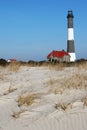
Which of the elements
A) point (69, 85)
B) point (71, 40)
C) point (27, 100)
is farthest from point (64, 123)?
point (71, 40)

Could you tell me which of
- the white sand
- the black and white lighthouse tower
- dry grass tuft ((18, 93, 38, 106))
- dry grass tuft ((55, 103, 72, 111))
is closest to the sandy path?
the white sand

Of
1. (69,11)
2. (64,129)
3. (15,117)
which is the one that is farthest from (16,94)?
(69,11)

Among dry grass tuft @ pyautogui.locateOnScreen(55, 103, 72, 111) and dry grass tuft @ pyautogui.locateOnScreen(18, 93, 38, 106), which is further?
dry grass tuft @ pyautogui.locateOnScreen(18, 93, 38, 106)

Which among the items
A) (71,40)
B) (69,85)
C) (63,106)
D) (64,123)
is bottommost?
(64,123)

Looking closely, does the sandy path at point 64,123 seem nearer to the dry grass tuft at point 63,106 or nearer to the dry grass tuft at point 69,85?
the dry grass tuft at point 63,106

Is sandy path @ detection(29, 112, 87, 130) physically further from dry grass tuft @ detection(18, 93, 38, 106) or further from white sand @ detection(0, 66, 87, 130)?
dry grass tuft @ detection(18, 93, 38, 106)

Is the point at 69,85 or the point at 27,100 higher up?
the point at 69,85

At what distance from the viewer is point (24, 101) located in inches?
229

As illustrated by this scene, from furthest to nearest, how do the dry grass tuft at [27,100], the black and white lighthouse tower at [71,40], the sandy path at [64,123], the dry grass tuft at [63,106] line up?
the black and white lighthouse tower at [71,40] < the dry grass tuft at [27,100] < the dry grass tuft at [63,106] < the sandy path at [64,123]

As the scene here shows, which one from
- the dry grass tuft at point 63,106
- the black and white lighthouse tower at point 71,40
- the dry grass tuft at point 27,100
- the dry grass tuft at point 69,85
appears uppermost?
the black and white lighthouse tower at point 71,40

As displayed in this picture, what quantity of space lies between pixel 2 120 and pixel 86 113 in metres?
1.31

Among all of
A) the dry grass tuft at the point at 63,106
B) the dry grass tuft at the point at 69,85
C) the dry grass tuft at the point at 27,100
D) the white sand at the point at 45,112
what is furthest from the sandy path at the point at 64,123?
the dry grass tuft at the point at 69,85

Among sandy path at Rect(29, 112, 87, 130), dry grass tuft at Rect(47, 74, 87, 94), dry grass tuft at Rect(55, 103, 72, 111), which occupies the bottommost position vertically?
sandy path at Rect(29, 112, 87, 130)

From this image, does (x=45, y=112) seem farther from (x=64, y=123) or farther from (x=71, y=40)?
(x=71, y=40)
